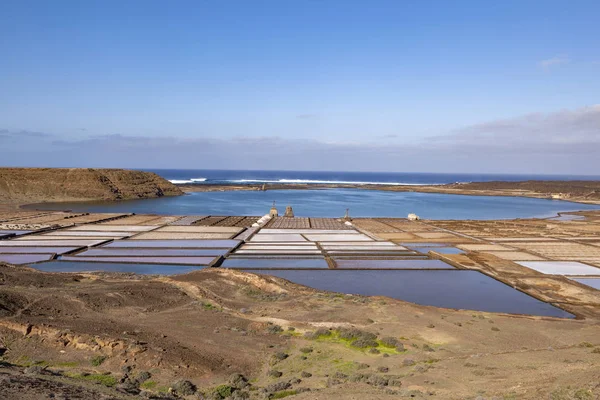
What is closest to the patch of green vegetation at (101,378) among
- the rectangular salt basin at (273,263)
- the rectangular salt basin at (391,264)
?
the rectangular salt basin at (273,263)

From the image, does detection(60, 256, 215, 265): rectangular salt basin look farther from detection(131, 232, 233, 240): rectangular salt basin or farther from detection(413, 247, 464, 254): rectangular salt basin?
detection(413, 247, 464, 254): rectangular salt basin

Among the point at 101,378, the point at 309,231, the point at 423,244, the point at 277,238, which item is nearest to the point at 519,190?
the point at 309,231

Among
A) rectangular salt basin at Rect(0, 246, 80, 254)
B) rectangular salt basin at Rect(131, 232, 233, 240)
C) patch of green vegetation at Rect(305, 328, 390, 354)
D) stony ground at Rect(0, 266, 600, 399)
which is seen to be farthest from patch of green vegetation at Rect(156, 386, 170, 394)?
rectangular salt basin at Rect(131, 232, 233, 240)

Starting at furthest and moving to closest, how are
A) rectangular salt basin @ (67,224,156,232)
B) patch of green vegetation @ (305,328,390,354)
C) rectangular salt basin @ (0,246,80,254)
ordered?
rectangular salt basin @ (67,224,156,232) → rectangular salt basin @ (0,246,80,254) → patch of green vegetation @ (305,328,390,354)

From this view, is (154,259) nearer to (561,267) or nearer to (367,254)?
(367,254)

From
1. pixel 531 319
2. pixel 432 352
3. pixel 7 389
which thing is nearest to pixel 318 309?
pixel 432 352

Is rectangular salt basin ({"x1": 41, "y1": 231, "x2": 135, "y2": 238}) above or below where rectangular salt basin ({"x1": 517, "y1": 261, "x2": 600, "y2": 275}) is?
above
